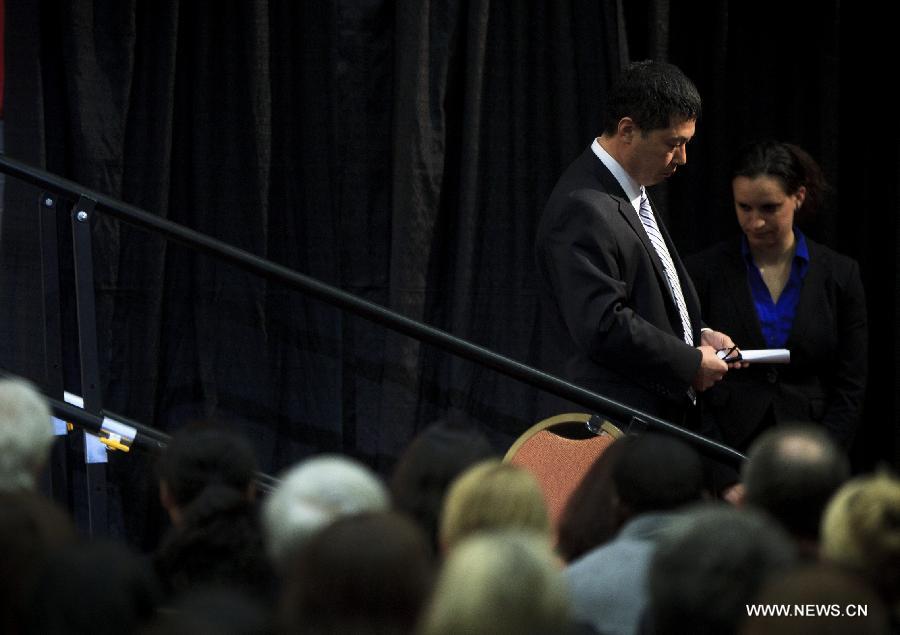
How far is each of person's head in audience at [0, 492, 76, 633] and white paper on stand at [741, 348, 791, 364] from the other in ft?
6.70

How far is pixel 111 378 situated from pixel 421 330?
920mm

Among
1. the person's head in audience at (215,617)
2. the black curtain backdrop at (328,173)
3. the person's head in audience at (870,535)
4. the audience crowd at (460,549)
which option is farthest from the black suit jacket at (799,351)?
the person's head in audience at (215,617)

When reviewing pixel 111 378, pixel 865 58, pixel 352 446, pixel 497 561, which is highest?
pixel 865 58

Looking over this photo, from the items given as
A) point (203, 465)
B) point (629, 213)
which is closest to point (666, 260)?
point (629, 213)

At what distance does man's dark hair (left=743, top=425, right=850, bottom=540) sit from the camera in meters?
1.92

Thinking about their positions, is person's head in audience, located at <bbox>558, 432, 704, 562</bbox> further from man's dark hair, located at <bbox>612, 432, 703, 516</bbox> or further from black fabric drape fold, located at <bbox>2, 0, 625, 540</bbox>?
black fabric drape fold, located at <bbox>2, 0, 625, 540</bbox>

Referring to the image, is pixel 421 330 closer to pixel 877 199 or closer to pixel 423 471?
pixel 423 471

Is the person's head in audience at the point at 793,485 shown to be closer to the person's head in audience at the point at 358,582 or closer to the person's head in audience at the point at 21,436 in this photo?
the person's head in audience at the point at 358,582

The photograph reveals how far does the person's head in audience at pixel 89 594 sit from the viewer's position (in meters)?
1.46

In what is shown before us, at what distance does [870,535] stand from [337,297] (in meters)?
1.60

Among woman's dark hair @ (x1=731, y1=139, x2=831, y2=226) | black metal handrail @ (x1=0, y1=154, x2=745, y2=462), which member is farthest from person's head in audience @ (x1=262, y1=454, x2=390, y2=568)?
woman's dark hair @ (x1=731, y1=139, x2=831, y2=226)

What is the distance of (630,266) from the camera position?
10.3 feet

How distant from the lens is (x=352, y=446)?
3781 millimetres

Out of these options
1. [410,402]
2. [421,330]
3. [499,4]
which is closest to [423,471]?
[421,330]
